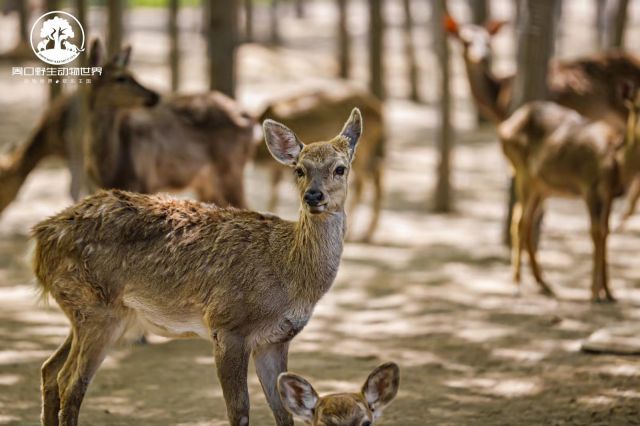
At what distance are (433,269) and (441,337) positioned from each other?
9.03 ft

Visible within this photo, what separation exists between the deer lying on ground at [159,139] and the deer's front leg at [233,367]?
4289mm

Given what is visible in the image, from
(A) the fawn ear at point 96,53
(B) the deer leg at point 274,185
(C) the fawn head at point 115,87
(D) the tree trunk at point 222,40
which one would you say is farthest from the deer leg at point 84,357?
(B) the deer leg at point 274,185

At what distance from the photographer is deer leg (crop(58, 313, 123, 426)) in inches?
262

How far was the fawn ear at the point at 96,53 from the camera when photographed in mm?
10445

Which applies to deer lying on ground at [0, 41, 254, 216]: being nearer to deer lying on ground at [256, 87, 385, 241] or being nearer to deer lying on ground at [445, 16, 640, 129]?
deer lying on ground at [256, 87, 385, 241]

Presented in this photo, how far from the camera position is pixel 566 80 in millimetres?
14820

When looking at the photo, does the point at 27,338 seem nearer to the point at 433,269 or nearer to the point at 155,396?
the point at 155,396

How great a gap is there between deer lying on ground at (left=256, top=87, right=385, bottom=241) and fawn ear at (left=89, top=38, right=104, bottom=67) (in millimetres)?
3942

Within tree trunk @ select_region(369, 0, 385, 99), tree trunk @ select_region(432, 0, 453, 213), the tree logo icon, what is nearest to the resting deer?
the tree logo icon

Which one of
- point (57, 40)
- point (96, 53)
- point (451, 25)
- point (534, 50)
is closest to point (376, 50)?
point (451, 25)

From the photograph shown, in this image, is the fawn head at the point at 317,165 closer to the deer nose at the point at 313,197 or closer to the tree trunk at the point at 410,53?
the deer nose at the point at 313,197

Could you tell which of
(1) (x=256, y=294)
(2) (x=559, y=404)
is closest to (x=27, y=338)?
(1) (x=256, y=294)

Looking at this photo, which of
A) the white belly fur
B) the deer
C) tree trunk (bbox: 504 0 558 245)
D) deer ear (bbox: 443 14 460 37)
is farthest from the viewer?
deer ear (bbox: 443 14 460 37)

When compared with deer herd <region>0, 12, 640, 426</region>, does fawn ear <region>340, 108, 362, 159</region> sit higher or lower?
higher
